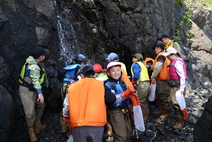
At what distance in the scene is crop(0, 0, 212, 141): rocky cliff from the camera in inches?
203

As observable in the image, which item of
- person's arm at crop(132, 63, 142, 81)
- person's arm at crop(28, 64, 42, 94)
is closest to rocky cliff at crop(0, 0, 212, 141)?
person's arm at crop(28, 64, 42, 94)

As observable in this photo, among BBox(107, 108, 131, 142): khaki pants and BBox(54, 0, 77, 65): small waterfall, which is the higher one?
BBox(54, 0, 77, 65): small waterfall

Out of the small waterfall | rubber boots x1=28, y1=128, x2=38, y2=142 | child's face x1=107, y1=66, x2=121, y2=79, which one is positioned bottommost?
rubber boots x1=28, y1=128, x2=38, y2=142

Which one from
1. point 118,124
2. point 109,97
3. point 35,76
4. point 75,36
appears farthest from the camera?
point 75,36

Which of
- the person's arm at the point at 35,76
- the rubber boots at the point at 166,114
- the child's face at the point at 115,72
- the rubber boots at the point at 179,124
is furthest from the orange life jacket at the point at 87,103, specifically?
the rubber boots at the point at 166,114

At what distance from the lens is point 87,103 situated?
280cm

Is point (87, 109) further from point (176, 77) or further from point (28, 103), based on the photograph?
point (176, 77)

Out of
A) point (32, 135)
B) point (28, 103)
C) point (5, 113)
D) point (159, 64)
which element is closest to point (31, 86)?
point (28, 103)

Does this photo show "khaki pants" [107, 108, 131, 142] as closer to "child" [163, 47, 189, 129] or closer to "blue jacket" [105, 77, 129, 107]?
"blue jacket" [105, 77, 129, 107]

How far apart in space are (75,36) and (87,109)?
556 cm

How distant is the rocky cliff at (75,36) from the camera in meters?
5.15

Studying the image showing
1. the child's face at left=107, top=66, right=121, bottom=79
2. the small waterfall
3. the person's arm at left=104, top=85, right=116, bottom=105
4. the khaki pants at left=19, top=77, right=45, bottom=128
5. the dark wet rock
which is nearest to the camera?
the person's arm at left=104, top=85, right=116, bottom=105

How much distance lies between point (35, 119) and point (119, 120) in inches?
116

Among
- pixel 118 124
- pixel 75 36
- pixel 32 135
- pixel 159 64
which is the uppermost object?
pixel 75 36
